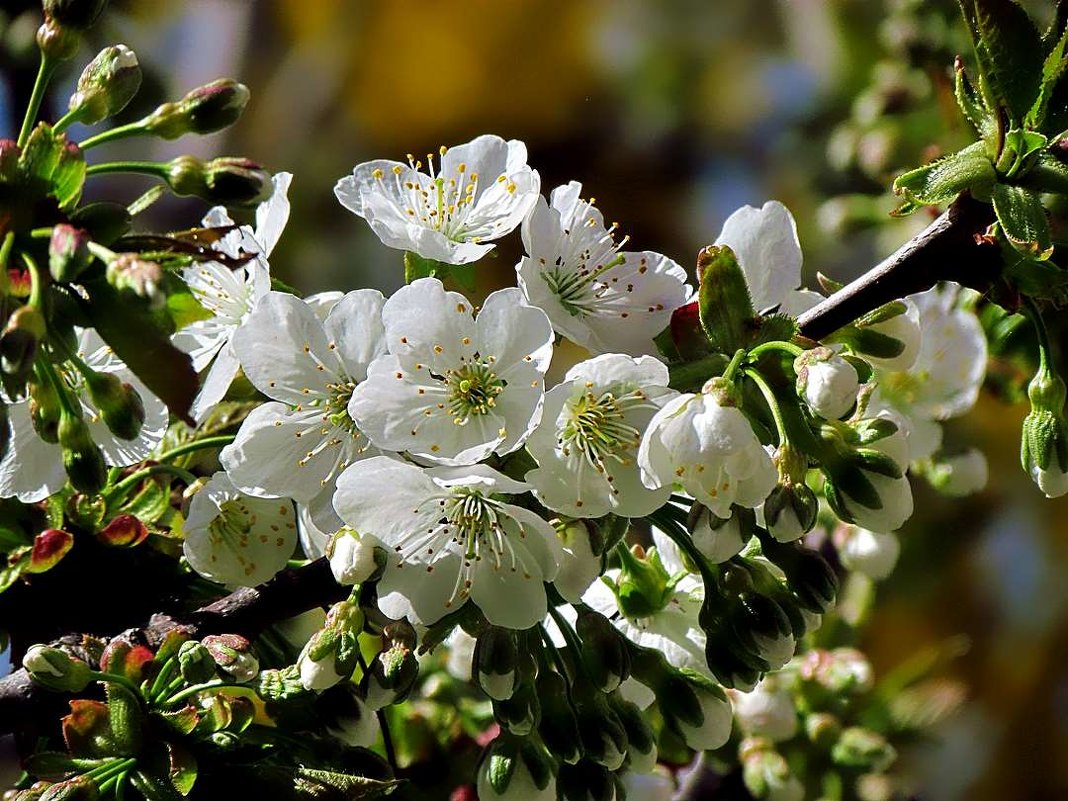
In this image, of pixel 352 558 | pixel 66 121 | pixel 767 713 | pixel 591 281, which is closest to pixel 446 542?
pixel 352 558

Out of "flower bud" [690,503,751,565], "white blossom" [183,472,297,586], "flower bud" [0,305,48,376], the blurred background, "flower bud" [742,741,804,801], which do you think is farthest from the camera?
the blurred background

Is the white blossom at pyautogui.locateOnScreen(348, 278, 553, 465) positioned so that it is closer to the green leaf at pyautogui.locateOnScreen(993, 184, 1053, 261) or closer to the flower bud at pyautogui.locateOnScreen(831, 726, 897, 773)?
the green leaf at pyautogui.locateOnScreen(993, 184, 1053, 261)

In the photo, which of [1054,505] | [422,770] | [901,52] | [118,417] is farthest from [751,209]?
[1054,505]

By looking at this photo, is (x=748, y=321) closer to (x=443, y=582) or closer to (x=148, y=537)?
(x=443, y=582)

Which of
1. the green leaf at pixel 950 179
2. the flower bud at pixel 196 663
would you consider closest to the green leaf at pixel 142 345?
the flower bud at pixel 196 663

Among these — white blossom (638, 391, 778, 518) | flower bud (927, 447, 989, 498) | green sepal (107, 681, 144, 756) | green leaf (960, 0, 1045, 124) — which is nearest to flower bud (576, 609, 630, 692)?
white blossom (638, 391, 778, 518)

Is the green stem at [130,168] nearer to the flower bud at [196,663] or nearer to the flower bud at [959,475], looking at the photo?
the flower bud at [196,663]
